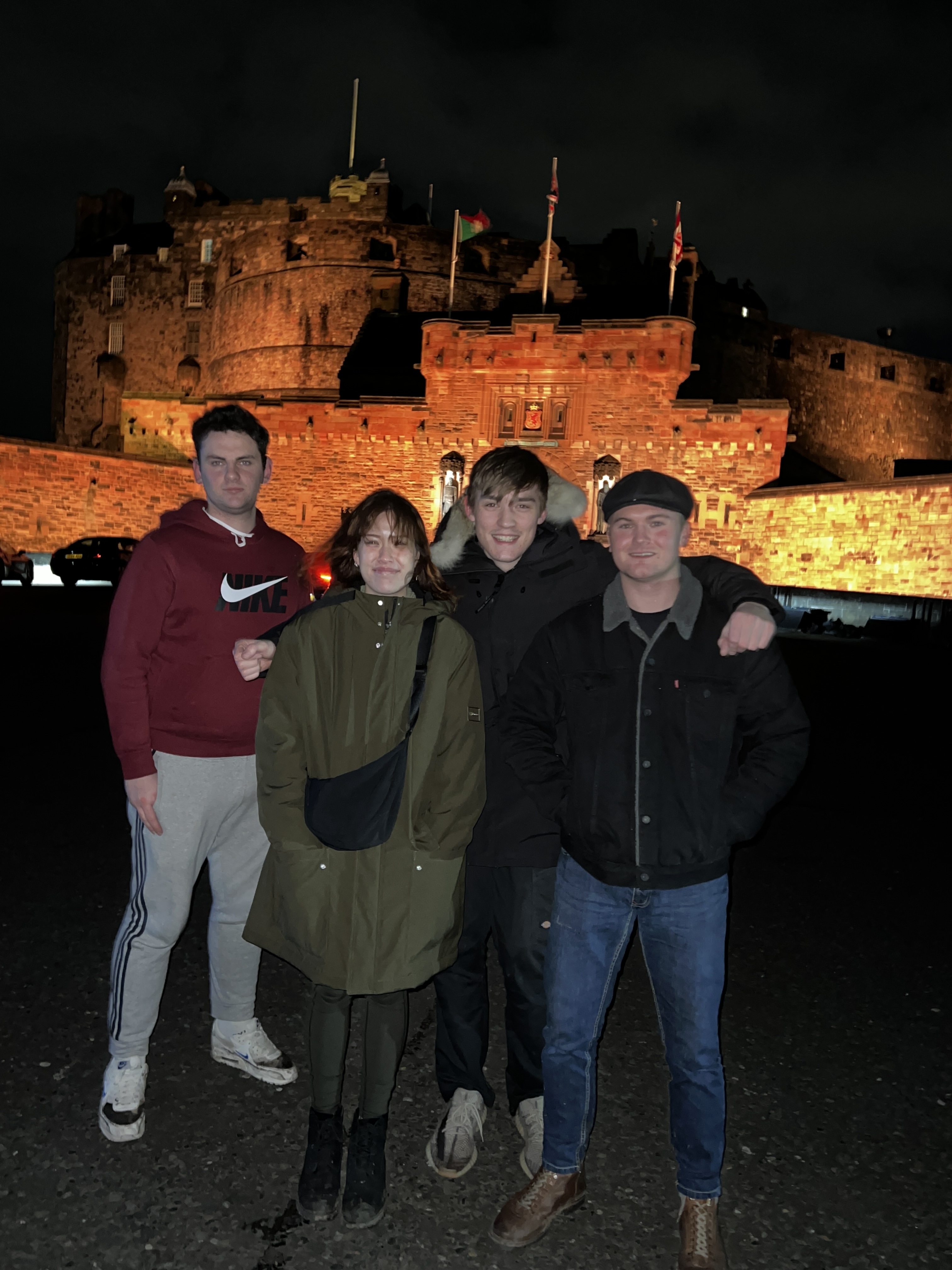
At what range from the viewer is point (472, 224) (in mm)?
31734

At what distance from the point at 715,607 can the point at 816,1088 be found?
172cm

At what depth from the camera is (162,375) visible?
45.7 meters

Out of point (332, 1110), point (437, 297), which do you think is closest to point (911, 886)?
point (332, 1110)

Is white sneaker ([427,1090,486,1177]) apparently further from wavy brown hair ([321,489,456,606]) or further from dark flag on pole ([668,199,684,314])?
dark flag on pole ([668,199,684,314])

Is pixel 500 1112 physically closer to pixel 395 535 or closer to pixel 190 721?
pixel 190 721

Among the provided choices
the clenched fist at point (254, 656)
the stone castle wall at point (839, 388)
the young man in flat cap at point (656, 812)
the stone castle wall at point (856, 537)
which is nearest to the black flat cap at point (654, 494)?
the young man in flat cap at point (656, 812)

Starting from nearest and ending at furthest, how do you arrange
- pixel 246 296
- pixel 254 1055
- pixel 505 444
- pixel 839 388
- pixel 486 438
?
pixel 254 1055
pixel 505 444
pixel 486 438
pixel 246 296
pixel 839 388

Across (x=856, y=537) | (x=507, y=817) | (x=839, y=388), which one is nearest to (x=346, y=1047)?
(x=507, y=817)

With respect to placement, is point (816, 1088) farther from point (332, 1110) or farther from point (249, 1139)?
point (249, 1139)

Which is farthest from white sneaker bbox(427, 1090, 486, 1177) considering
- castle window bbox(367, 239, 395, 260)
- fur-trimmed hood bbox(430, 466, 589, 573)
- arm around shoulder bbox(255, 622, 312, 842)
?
castle window bbox(367, 239, 395, 260)

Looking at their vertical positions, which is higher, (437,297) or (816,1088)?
(437,297)

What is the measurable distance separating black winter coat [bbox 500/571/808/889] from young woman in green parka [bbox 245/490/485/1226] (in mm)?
327

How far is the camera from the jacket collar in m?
2.29

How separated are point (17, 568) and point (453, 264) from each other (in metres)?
20.9
